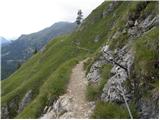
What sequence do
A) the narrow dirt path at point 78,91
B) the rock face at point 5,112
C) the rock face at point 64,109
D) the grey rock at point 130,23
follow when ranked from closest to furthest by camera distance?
the rock face at point 64,109 < the narrow dirt path at point 78,91 < the grey rock at point 130,23 < the rock face at point 5,112

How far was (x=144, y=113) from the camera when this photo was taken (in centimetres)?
2641

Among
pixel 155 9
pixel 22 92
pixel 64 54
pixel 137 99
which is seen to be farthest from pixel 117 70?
pixel 64 54

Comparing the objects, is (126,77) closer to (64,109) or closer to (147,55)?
(147,55)

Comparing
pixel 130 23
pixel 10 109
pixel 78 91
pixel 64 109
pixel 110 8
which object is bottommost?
pixel 10 109

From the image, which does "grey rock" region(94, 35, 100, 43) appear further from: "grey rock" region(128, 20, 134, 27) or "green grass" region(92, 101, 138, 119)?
"green grass" region(92, 101, 138, 119)

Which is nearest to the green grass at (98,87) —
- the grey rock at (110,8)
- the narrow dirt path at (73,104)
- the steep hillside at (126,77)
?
the steep hillside at (126,77)

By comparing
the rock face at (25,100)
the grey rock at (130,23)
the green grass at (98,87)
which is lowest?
the rock face at (25,100)

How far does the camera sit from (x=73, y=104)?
3431 centimetres

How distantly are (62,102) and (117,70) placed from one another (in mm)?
6780

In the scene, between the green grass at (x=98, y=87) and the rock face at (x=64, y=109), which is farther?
the green grass at (x=98, y=87)

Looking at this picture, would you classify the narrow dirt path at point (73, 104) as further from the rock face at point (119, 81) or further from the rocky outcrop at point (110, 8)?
the rocky outcrop at point (110, 8)

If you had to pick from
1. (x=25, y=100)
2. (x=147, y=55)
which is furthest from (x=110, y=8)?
(x=147, y=55)

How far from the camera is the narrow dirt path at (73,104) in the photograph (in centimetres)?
3166

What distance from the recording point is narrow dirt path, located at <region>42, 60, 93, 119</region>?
31656 millimetres
